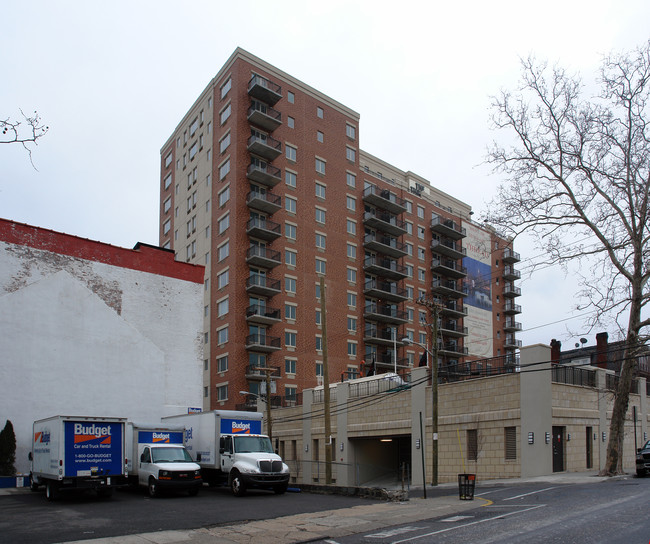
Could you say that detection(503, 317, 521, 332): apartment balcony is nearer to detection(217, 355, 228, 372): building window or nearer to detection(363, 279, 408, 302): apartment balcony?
detection(363, 279, 408, 302): apartment balcony

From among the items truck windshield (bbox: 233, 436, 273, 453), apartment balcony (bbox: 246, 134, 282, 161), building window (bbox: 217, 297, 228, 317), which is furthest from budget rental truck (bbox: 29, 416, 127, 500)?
apartment balcony (bbox: 246, 134, 282, 161)

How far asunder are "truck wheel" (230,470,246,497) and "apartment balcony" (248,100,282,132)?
1639 inches

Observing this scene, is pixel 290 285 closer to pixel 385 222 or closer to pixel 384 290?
pixel 384 290

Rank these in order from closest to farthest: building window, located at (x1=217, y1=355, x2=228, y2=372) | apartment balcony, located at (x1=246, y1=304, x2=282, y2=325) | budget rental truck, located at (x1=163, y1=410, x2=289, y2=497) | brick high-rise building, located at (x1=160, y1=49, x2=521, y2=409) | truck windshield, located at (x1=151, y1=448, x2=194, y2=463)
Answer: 1. budget rental truck, located at (x1=163, y1=410, x2=289, y2=497)
2. truck windshield, located at (x1=151, y1=448, x2=194, y2=463)
3. apartment balcony, located at (x1=246, y1=304, x2=282, y2=325)
4. building window, located at (x1=217, y1=355, x2=228, y2=372)
5. brick high-rise building, located at (x1=160, y1=49, x2=521, y2=409)

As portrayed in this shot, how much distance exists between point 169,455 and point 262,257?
110 feet

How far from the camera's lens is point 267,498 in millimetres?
22562

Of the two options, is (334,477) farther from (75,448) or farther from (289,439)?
(75,448)

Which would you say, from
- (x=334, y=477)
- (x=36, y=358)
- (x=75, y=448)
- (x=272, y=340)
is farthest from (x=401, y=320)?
(x=75, y=448)

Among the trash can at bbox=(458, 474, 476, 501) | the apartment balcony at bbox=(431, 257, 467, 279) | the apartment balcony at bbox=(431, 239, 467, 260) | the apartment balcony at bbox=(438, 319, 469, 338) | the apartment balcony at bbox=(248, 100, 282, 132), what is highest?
the apartment balcony at bbox=(248, 100, 282, 132)

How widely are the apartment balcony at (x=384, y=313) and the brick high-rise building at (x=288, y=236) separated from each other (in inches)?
9.3

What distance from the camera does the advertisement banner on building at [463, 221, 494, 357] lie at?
8419 cm

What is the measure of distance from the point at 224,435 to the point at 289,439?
2662 cm

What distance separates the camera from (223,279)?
58.2m

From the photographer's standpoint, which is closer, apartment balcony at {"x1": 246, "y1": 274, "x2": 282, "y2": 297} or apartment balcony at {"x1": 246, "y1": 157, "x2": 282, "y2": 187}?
apartment balcony at {"x1": 246, "y1": 274, "x2": 282, "y2": 297}
